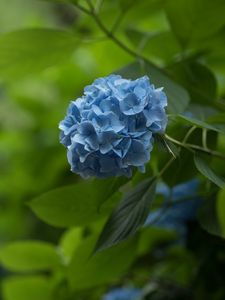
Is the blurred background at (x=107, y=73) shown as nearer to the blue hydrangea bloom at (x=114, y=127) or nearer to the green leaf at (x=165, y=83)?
the green leaf at (x=165, y=83)

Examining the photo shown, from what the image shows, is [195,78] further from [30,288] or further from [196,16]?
[30,288]

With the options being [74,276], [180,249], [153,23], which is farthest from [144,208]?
[153,23]

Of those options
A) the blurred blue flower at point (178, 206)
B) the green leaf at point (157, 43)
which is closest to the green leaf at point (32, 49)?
the green leaf at point (157, 43)

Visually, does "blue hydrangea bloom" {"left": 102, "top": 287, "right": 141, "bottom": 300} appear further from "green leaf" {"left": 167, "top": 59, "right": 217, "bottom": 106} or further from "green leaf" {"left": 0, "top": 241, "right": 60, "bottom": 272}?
"green leaf" {"left": 167, "top": 59, "right": 217, "bottom": 106}

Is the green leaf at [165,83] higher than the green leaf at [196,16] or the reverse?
the reverse

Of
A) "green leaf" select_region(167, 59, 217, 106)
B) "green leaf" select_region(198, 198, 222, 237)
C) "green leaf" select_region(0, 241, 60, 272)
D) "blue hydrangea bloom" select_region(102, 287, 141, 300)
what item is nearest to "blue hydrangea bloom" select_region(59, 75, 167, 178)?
"green leaf" select_region(198, 198, 222, 237)

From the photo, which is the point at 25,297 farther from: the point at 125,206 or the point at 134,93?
the point at 134,93

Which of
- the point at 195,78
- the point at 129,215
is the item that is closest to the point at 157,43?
the point at 195,78
